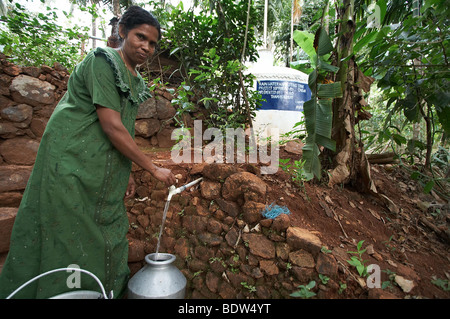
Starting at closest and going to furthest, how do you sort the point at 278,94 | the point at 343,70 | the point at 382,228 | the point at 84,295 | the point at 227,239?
the point at 84,295 → the point at 227,239 → the point at 382,228 → the point at 343,70 → the point at 278,94

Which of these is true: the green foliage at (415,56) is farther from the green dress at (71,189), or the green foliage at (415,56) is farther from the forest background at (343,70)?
the green dress at (71,189)

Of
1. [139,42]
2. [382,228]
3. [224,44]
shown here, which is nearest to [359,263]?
[382,228]

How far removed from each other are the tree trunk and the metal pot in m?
1.54

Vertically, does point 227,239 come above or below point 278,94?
below

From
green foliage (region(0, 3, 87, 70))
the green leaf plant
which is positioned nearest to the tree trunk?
the green leaf plant

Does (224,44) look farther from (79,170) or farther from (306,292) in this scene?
(306,292)

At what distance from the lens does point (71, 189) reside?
1.31m

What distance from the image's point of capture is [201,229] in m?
1.92

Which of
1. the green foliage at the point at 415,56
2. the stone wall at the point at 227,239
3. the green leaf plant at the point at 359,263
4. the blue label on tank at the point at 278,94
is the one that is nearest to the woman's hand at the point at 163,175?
the stone wall at the point at 227,239

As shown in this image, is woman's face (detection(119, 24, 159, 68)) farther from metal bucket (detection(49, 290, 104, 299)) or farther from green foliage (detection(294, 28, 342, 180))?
metal bucket (detection(49, 290, 104, 299))

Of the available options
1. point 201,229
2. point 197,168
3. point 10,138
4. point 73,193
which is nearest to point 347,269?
point 201,229

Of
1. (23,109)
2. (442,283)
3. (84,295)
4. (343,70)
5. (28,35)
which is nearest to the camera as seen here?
(84,295)

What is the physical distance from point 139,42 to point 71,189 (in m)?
0.90
